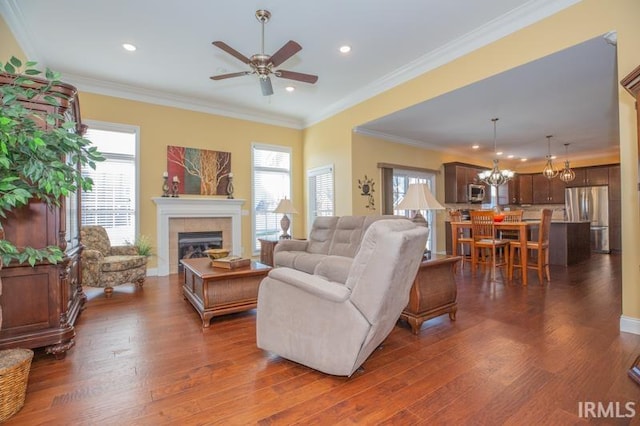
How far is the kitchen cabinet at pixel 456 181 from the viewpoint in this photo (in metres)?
7.62

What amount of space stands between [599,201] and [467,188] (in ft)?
11.9

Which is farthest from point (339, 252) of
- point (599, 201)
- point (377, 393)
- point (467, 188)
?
point (599, 201)

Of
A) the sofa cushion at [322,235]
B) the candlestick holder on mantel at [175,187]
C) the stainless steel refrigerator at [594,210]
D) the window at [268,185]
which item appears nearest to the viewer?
the sofa cushion at [322,235]

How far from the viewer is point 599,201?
809cm

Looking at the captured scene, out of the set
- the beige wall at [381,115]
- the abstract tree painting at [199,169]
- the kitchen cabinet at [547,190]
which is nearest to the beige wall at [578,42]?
the beige wall at [381,115]

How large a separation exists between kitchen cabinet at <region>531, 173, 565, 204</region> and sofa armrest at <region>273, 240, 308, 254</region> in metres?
8.55

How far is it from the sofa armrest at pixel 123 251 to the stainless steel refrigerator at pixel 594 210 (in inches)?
414

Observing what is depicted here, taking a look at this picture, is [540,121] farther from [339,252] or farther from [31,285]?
[31,285]

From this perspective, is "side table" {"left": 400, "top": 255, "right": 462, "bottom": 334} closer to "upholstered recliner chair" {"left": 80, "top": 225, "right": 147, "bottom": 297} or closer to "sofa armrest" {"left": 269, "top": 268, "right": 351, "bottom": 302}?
"sofa armrest" {"left": 269, "top": 268, "right": 351, "bottom": 302}

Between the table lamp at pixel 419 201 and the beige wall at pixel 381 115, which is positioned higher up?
the beige wall at pixel 381 115

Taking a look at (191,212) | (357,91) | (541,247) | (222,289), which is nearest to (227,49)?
(222,289)

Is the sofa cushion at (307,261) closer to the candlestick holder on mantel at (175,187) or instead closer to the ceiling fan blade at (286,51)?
the ceiling fan blade at (286,51)

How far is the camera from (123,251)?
4.51m

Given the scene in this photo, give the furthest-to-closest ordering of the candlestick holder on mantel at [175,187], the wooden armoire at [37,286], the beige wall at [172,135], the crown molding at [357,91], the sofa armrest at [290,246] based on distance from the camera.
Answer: the candlestick holder on mantel at [175,187], the beige wall at [172,135], the sofa armrest at [290,246], the crown molding at [357,91], the wooden armoire at [37,286]
